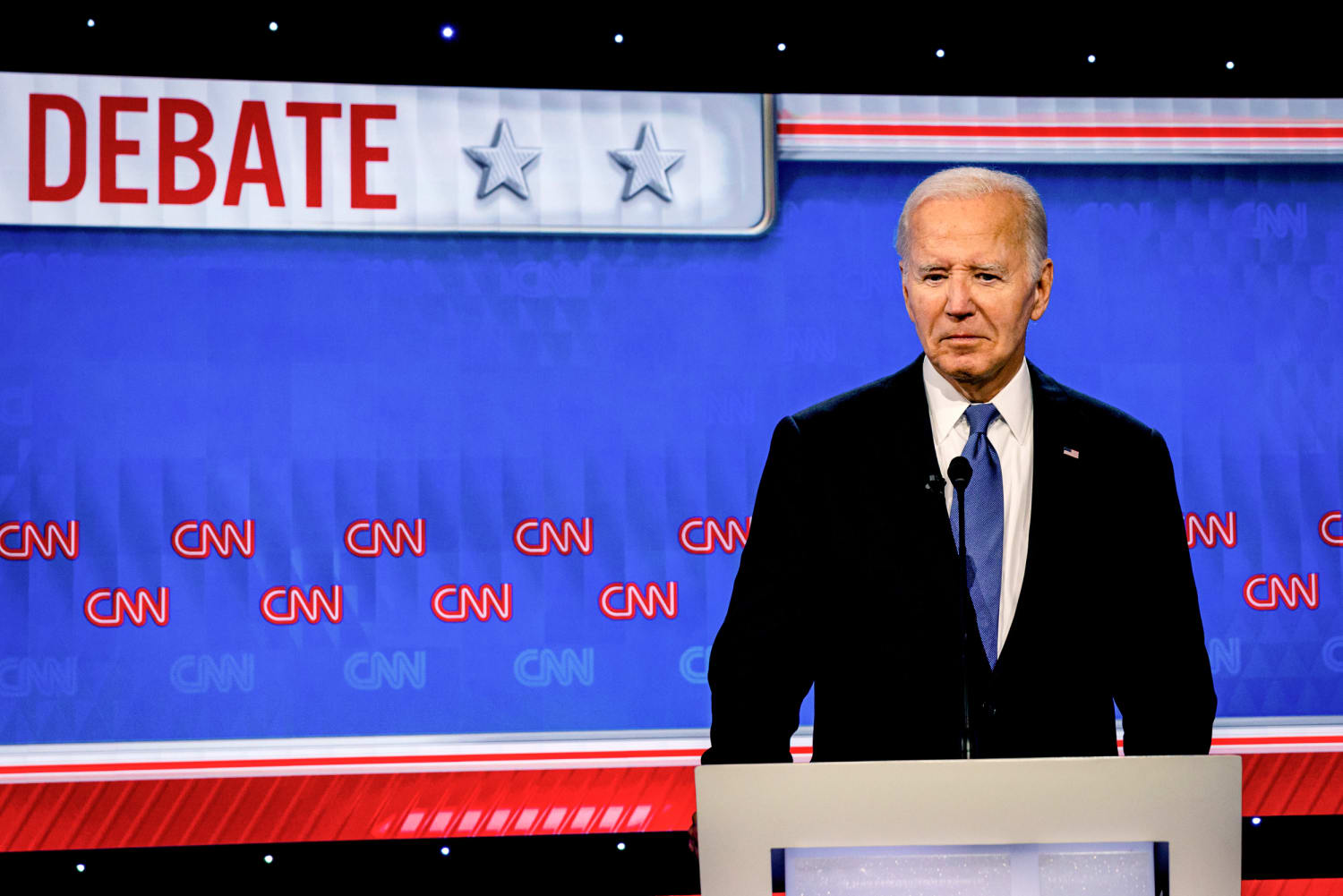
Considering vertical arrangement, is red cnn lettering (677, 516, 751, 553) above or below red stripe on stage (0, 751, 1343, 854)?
above

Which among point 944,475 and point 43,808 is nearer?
point 944,475

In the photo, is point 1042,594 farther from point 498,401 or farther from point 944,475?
point 498,401

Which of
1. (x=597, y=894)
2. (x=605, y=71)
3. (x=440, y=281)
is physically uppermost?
(x=605, y=71)

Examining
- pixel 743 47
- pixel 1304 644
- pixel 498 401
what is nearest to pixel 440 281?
pixel 498 401

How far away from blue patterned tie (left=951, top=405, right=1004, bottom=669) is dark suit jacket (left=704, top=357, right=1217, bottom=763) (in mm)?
40

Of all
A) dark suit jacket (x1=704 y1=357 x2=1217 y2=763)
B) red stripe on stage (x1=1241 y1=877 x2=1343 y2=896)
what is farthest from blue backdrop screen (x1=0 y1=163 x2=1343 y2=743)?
dark suit jacket (x1=704 y1=357 x2=1217 y2=763)

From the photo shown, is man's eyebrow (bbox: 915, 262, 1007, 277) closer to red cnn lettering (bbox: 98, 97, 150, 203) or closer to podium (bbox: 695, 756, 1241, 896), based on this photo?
podium (bbox: 695, 756, 1241, 896)

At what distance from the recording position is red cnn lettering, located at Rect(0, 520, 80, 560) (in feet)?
8.58

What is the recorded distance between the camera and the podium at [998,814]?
3.03 ft

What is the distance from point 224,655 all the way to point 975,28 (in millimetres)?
2166

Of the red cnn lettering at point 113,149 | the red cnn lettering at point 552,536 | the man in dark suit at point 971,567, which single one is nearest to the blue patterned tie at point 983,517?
the man in dark suit at point 971,567

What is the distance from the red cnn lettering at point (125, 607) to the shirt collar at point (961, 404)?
1.70 metres

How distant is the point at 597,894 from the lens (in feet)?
9.11

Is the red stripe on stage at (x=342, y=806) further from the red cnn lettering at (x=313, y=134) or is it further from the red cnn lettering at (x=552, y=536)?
the red cnn lettering at (x=313, y=134)
